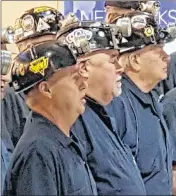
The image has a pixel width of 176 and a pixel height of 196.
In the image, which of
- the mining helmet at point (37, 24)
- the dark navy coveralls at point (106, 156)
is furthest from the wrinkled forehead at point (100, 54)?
the mining helmet at point (37, 24)

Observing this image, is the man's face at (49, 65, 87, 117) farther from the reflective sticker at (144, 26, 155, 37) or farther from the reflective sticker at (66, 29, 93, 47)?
the reflective sticker at (144, 26, 155, 37)

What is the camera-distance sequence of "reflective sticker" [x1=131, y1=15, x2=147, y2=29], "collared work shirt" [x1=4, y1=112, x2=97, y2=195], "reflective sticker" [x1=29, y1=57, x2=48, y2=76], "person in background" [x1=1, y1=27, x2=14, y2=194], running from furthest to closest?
"reflective sticker" [x1=131, y1=15, x2=147, y2=29] → "person in background" [x1=1, y1=27, x2=14, y2=194] → "reflective sticker" [x1=29, y1=57, x2=48, y2=76] → "collared work shirt" [x1=4, y1=112, x2=97, y2=195]

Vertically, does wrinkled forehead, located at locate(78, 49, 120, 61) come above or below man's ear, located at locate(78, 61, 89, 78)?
above

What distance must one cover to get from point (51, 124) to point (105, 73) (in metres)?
0.26

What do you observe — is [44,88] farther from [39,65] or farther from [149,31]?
[149,31]

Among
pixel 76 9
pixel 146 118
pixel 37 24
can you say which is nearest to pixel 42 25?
pixel 37 24

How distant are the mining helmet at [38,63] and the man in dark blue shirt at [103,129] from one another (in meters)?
0.13

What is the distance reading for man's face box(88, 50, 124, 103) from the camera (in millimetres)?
1482

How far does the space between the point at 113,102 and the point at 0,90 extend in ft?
0.97

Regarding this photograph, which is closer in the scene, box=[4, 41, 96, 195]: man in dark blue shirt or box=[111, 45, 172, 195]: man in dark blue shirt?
box=[4, 41, 96, 195]: man in dark blue shirt

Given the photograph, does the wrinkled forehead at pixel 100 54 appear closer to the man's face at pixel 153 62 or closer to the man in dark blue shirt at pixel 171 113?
the man's face at pixel 153 62

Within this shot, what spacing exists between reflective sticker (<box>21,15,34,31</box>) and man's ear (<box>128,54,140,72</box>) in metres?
0.26

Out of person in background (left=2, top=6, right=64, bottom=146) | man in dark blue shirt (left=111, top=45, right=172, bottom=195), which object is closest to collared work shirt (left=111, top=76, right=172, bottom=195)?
man in dark blue shirt (left=111, top=45, right=172, bottom=195)

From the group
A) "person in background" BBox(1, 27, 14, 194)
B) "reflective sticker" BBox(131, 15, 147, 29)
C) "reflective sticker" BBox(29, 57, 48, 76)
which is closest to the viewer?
"reflective sticker" BBox(29, 57, 48, 76)
